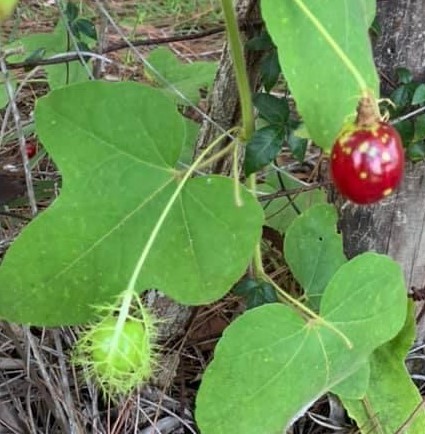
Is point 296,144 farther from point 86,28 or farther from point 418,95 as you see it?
point 86,28

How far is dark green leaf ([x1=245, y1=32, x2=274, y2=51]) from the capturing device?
1.24m

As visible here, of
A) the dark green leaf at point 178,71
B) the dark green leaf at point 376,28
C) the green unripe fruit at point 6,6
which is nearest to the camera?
the green unripe fruit at point 6,6

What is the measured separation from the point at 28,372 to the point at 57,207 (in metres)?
0.40

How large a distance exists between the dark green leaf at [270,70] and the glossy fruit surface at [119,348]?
50 cm

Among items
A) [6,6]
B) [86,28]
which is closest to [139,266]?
[6,6]

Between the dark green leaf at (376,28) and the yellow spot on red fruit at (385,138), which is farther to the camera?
the dark green leaf at (376,28)

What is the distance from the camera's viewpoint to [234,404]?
1103 millimetres

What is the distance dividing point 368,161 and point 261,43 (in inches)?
20.9

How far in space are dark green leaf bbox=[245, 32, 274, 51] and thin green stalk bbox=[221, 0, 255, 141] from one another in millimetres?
153

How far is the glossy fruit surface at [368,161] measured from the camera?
750 mm

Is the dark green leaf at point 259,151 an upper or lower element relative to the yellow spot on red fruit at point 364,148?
lower

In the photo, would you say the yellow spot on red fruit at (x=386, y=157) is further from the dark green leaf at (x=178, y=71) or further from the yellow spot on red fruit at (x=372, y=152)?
the dark green leaf at (x=178, y=71)

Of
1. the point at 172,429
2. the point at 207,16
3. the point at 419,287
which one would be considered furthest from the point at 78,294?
the point at 207,16

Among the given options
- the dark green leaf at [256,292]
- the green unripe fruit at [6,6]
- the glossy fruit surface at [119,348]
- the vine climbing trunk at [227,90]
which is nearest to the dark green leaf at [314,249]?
the dark green leaf at [256,292]
